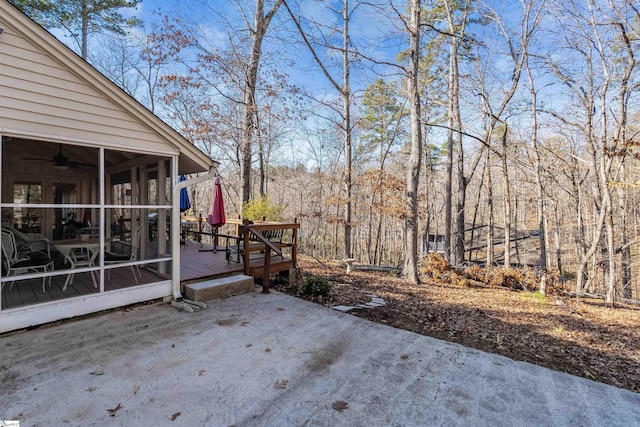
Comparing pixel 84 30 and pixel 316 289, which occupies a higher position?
pixel 84 30

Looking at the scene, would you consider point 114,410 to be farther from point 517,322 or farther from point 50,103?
point 517,322

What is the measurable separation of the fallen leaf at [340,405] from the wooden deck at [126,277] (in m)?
3.39

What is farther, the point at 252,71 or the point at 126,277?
the point at 252,71

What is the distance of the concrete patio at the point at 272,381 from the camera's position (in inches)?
85.9

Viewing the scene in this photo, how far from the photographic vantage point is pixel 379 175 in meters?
10.8

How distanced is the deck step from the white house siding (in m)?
2.34

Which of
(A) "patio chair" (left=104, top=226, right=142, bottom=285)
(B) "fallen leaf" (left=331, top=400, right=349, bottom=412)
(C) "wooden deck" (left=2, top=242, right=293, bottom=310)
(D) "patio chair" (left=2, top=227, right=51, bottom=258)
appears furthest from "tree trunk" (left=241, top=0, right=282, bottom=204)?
(B) "fallen leaf" (left=331, top=400, right=349, bottom=412)

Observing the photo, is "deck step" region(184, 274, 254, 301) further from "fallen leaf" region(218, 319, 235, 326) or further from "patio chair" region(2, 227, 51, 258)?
"patio chair" region(2, 227, 51, 258)

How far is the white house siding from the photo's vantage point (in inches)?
129

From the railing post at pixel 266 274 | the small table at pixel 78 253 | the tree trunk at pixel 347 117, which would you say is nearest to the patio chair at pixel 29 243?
the small table at pixel 78 253

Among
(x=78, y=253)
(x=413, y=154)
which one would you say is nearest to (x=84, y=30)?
(x=78, y=253)

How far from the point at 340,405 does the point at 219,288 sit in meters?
3.10

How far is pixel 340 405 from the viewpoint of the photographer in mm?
2301

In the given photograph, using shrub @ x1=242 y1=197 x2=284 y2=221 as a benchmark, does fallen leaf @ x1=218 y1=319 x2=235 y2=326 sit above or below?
below
